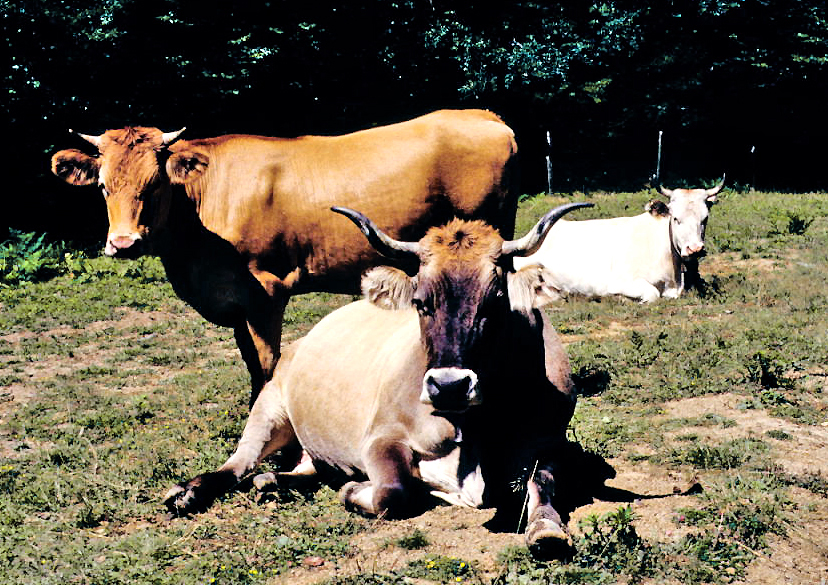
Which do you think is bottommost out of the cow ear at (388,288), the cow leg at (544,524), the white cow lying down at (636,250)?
the cow leg at (544,524)

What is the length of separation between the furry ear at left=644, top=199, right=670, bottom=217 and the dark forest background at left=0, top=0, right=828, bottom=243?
918 cm

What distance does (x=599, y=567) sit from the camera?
4.23 m

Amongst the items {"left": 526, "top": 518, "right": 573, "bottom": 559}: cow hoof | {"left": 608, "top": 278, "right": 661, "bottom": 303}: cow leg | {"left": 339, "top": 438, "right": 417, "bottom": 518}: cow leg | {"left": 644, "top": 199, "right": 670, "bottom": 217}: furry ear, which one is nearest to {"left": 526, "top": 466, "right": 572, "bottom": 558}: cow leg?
{"left": 526, "top": 518, "right": 573, "bottom": 559}: cow hoof

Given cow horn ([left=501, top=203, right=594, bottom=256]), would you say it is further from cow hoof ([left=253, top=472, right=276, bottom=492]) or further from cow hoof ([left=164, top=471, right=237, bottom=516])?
cow hoof ([left=164, top=471, right=237, bottom=516])

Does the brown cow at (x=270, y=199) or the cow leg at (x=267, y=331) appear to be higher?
the brown cow at (x=270, y=199)

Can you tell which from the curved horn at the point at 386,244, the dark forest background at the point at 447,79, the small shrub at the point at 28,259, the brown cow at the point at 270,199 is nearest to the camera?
the curved horn at the point at 386,244

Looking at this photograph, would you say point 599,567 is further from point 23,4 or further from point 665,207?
point 23,4

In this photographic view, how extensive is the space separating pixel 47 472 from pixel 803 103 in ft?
85.4

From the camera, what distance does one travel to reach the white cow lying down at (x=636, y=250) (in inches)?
458

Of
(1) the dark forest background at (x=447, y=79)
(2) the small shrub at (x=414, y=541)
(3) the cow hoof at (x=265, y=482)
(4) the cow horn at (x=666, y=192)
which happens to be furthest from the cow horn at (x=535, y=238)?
(1) the dark forest background at (x=447, y=79)

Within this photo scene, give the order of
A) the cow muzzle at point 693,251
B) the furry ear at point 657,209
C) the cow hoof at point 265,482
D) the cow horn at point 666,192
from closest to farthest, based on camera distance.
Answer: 1. the cow hoof at point 265,482
2. the cow muzzle at point 693,251
3. the furry ear at point 657,209
4. the cow horn at point 666,192

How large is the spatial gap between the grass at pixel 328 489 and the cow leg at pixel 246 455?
11 centimetres

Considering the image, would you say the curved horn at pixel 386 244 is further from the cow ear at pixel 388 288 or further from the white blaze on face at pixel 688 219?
the white blaze on face at pixel 688 219

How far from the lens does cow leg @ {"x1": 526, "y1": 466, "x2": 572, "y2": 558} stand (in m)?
4.34
